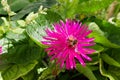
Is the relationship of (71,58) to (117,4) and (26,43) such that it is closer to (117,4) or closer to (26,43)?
(26,43)

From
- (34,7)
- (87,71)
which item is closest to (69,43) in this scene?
(87,71)

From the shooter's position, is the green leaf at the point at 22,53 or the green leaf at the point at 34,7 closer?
the green leaf at the point at 22,53

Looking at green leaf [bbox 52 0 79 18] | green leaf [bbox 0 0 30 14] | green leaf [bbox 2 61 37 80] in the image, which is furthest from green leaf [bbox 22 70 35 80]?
green leaf [bbox 0 0 30 14]

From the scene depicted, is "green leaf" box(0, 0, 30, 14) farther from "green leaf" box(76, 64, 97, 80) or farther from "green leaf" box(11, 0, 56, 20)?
"green leaf" box(76, 64, 97, 80)

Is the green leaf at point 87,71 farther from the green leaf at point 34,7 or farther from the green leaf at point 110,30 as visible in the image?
the green leaf at point 34,7

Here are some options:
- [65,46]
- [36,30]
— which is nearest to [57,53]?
[65,46]

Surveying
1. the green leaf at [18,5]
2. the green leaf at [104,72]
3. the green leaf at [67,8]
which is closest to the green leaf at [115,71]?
the green leaf at [104,72]

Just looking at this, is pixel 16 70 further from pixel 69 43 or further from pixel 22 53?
pixel 69 43
